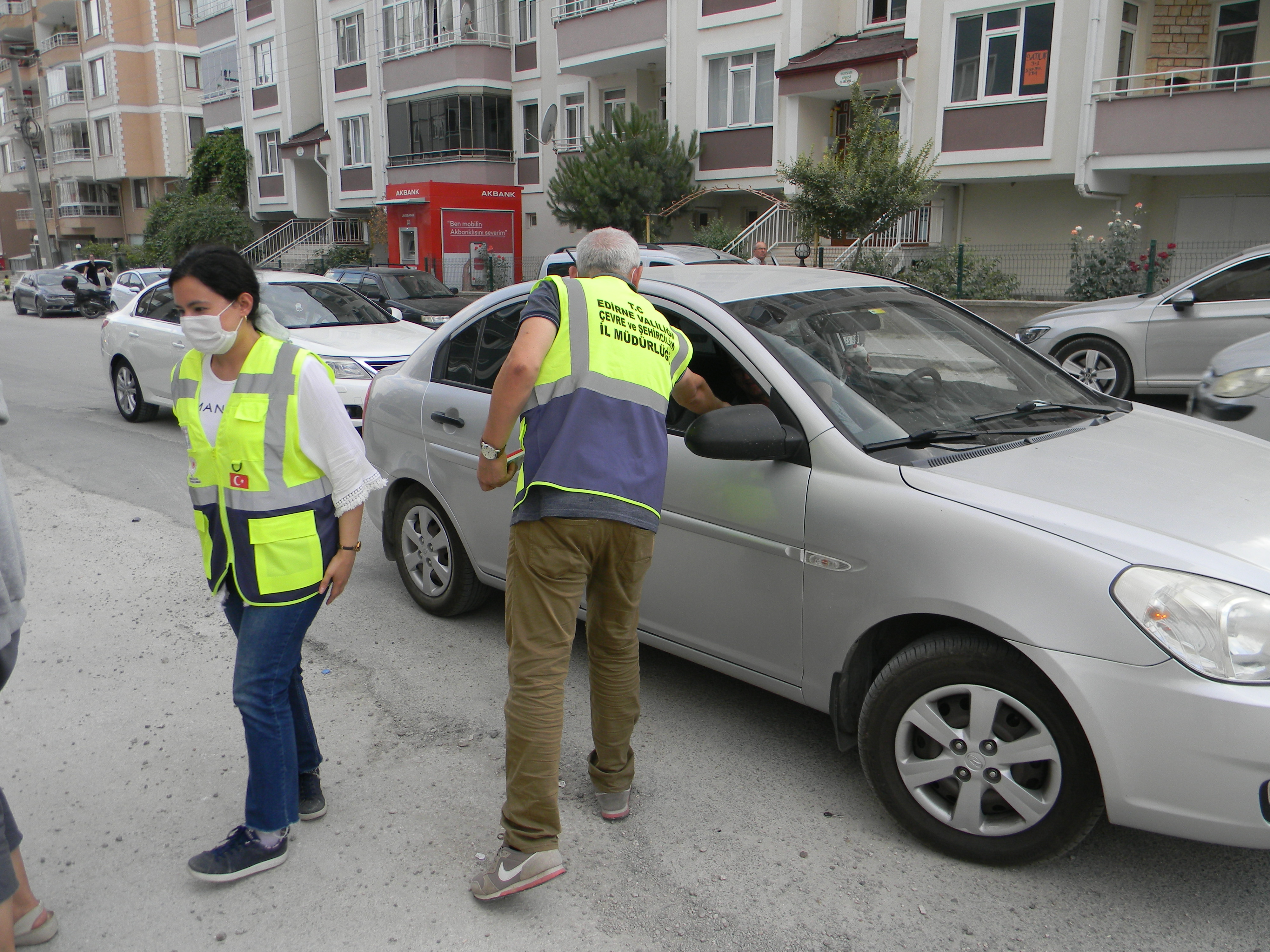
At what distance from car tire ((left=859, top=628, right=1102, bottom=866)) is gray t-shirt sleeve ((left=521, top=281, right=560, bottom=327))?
1.41m

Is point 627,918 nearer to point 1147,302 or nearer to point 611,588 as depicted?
point 611,588

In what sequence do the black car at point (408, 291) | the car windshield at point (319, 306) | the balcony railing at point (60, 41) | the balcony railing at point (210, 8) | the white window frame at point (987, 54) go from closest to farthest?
the car windshield at point (319, 306), the black car at point (408, 291), the white window frame at point (987, 54), the balcony railing at point (210, 8), the balcony railing at point (60, 41)

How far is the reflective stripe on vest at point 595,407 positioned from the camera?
2.80m

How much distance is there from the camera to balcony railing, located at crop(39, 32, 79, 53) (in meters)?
52.6

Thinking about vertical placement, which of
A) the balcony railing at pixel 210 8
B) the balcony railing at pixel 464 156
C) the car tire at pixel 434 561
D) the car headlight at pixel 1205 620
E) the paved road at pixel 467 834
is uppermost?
the balcony railing at pixel 210 8

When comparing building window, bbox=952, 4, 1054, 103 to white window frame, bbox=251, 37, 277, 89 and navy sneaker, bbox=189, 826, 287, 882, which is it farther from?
white window frame, bbox=251, 37, 277, 89

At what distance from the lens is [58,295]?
98.1 ft

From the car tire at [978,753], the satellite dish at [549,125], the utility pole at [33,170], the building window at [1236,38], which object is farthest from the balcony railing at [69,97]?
the car tire at [978,753]

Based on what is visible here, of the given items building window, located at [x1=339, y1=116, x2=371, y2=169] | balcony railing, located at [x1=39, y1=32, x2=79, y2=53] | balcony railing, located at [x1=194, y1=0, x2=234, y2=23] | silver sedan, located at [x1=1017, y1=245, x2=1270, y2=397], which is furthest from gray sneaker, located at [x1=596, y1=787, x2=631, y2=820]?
balcony railing, located at [x1=39, y1=32, x2=79, y2=53]

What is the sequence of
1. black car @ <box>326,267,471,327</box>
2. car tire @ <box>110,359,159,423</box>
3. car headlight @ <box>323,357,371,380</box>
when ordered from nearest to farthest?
car headlight @ <box>323,357,371,380</box>, car tire @ <box>110,359,159,423</box>, black car @ <box>326,267,471,327</box>

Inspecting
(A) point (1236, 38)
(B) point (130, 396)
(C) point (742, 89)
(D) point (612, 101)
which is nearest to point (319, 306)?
(B) point (130, 396)

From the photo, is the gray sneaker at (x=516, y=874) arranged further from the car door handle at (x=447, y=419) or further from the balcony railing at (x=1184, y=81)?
the balcony railing at (x=1184, y=81)

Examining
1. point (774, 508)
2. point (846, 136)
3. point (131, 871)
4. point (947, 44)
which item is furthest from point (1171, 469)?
point (846, 136)

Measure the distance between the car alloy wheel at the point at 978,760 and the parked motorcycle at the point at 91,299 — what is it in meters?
31.2
